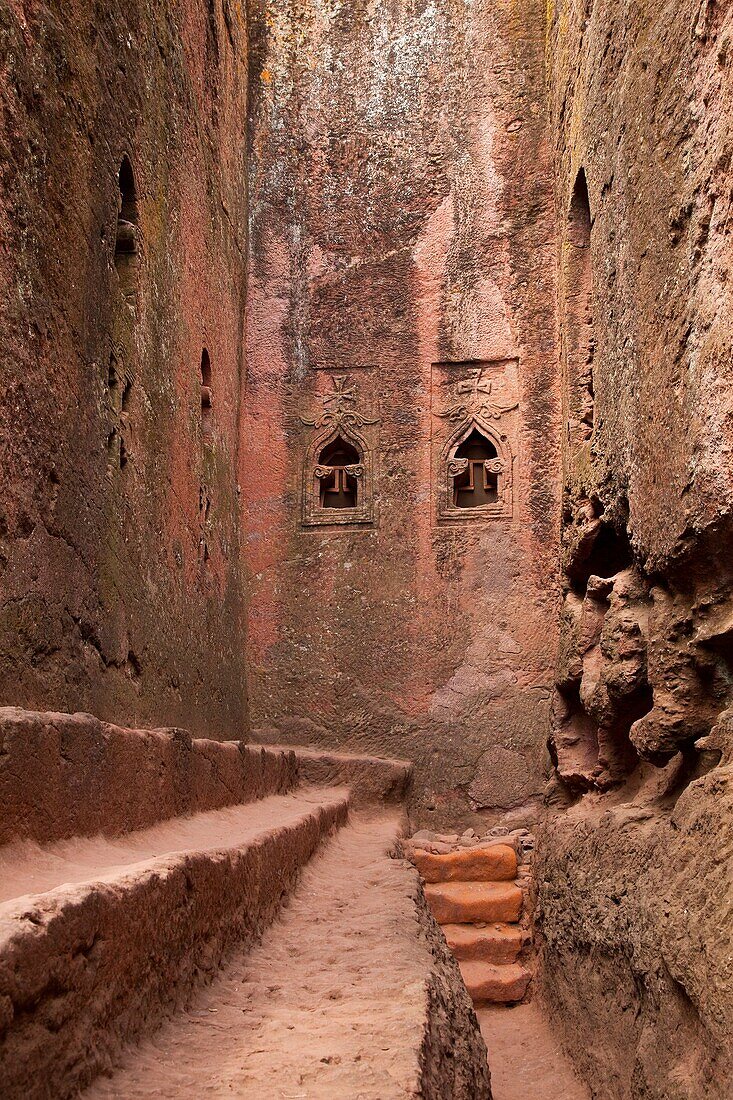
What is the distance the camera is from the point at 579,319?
18.7ft

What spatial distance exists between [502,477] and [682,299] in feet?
12.8

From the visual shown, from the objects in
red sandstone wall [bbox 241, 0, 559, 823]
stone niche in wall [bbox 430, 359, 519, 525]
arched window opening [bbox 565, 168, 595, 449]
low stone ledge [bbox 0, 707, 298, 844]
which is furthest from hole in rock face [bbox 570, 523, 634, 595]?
low stone ledge [bbox 0, 707, 298, 844]

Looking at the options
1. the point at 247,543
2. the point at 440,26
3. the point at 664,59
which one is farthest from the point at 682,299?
the point at 440,26

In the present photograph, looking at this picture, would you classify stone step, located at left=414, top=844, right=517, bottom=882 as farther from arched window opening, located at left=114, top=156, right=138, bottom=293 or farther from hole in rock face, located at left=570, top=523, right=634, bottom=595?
arched window opening, located at left=114, top=156, right=138, bottom=293

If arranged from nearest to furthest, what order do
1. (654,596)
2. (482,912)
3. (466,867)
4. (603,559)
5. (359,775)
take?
1. (654,596)
2. (603,559)
3. (482,912)
4. (466,867)
5. (359,775)

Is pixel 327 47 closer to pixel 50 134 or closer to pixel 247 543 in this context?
pixel 247 543

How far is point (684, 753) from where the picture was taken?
10.0ft

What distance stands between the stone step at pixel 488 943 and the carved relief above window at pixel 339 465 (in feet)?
9.31

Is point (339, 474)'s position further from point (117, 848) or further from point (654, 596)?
point (117, 848)

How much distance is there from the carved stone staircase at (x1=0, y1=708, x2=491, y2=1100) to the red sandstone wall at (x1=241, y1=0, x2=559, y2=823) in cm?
334

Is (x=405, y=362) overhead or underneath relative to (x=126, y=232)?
overhead

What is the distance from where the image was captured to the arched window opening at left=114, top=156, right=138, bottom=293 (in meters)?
4.20

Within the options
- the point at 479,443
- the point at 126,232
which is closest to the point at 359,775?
Result: the point at 479,443

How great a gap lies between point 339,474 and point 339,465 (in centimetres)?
11
